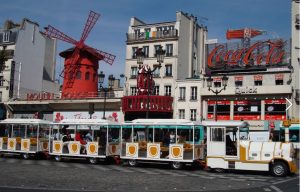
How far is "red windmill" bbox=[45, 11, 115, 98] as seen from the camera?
4806cm

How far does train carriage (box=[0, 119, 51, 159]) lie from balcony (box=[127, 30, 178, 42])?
2091cm

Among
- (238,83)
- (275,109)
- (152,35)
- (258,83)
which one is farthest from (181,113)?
(152,35)

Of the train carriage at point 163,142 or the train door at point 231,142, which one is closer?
the train door at point 231,142

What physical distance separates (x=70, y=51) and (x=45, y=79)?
10369 millimetres

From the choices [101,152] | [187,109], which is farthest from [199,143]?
[187,109]

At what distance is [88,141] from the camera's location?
76.8 feet

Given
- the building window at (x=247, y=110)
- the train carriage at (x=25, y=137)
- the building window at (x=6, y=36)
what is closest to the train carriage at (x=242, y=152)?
the train carriage at (x=25, y=137)

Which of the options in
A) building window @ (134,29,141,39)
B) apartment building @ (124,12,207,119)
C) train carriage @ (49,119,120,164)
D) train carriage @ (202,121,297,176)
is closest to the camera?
train carriage @ (202,121,297,176)

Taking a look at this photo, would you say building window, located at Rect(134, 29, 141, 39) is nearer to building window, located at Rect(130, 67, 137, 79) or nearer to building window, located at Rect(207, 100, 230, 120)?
building window, located at Rect(130, 67, 137, 79)

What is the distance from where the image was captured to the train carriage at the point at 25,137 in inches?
1000

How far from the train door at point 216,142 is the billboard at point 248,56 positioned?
21.8m

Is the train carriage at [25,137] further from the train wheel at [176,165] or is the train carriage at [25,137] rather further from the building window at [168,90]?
the building window at [168,90]

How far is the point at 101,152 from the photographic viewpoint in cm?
2289

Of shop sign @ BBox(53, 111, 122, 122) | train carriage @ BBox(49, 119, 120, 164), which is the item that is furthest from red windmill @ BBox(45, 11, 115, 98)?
train carriage @ BBox(49, 119, 120, 164)
